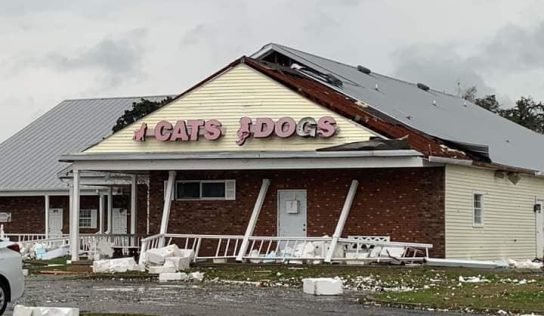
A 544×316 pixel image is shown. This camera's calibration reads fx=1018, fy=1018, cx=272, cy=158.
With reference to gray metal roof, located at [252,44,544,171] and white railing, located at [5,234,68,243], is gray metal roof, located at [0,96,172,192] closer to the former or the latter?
white railing, located at [5,234,68,243]

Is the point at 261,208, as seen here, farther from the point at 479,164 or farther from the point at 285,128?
the point at 479,164

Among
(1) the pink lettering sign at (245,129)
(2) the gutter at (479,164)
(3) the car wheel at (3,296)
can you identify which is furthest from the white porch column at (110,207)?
(3) the car wheel at (3,296)

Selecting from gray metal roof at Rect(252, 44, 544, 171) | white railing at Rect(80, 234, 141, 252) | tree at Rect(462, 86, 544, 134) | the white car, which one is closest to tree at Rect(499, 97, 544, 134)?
tree at Rect(462, 86, 544, 134)

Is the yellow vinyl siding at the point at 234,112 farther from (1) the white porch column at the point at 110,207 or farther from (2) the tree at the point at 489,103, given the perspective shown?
(2) the tree at the point at 489,103

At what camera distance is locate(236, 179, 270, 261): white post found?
29319mm

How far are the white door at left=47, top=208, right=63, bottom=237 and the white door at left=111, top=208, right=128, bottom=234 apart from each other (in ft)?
8.68

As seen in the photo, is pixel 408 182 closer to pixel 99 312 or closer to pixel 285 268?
pixel 285 268

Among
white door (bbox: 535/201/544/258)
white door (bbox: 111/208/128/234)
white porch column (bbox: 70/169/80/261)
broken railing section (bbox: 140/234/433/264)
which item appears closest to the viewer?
broken railing section (bbox: 140/234/433/264)

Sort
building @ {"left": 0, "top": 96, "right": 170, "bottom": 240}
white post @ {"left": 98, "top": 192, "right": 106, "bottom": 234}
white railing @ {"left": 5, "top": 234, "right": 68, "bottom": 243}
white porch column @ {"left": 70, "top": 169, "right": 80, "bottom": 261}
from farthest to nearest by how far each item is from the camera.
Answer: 1. white railing @ {"left": 5, "top": 234, "right": 68, "bottom": 243}
2. building @ {"left": 0, "top": 96, "right": 170, "bottom": 240}
3. white post @ {"left": 98, "top": 192, "right": 106, "bottom": 234}
4. white porch column @ {"left": 70, "top": 169, "right": 80, "bottom": 261}

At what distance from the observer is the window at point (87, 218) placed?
41.7m

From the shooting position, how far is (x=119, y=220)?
134 feet

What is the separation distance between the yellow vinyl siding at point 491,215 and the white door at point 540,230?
0.35m

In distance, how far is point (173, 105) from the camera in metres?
31.0

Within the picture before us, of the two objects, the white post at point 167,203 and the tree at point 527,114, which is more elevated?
the tree at point 527,114
